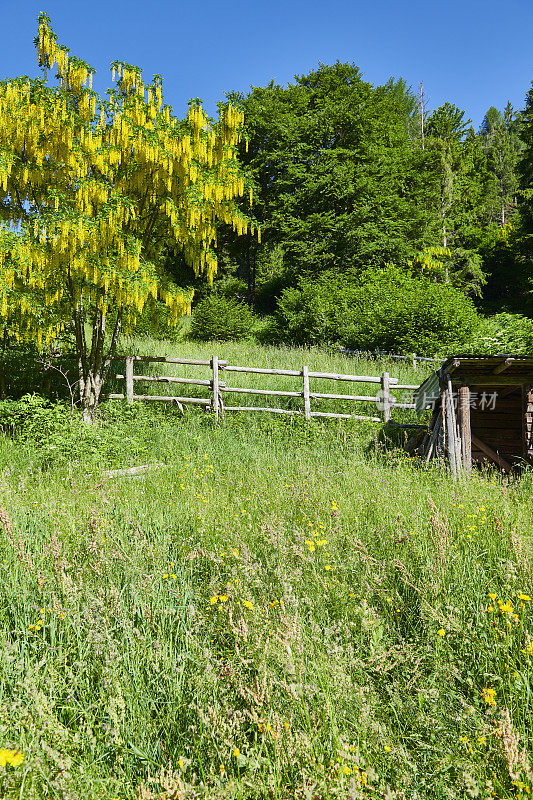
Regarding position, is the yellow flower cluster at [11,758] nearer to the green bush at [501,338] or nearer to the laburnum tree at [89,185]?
the laburnum tree at [89,185]

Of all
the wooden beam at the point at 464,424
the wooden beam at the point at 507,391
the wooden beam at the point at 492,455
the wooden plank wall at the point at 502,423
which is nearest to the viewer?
the wooden beam at the point at 464,424

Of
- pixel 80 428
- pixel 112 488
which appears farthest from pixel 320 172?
pixel 112 488

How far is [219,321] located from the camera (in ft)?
71.3

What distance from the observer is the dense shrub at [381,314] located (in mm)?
15656

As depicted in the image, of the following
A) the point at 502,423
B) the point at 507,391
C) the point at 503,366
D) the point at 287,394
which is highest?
the point at 503,366

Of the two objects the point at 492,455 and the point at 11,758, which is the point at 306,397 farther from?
the point at 11,758

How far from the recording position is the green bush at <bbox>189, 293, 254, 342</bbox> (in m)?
21.8

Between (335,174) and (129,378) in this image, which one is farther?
(335,174)

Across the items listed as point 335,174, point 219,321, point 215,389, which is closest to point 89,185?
point 215,389

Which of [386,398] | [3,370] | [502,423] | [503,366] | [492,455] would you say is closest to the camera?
[503,366]

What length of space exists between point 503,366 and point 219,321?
1673cm

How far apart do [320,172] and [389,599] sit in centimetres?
2235

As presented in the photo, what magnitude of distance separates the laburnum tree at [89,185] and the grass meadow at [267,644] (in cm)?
451

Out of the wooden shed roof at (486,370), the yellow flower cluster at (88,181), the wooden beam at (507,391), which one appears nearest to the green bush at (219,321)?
the yellow flower cluster at (88,181)
